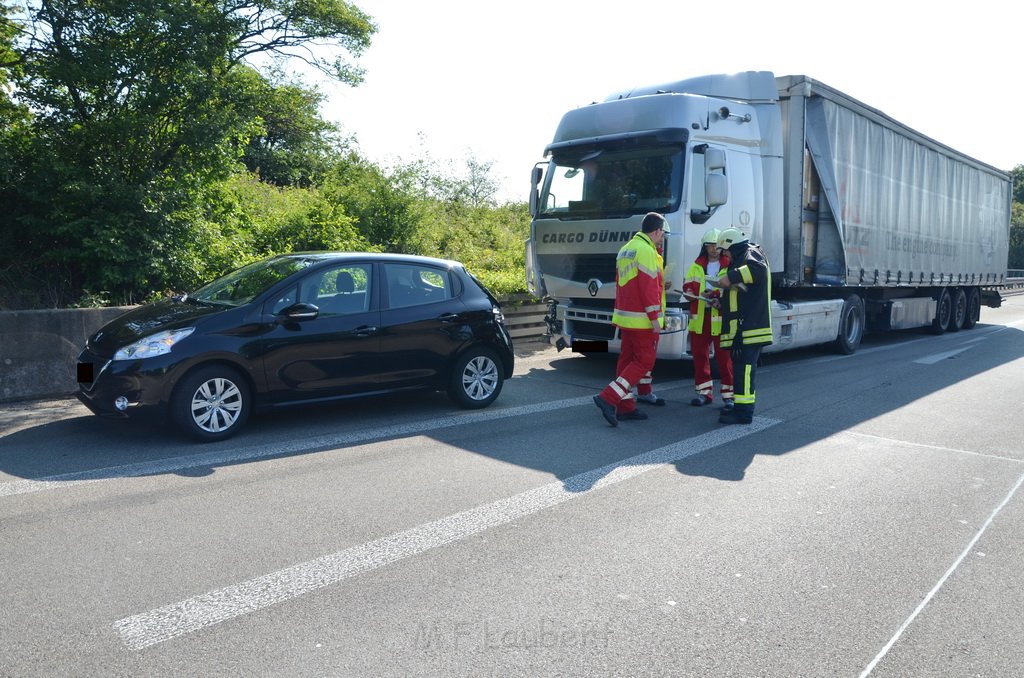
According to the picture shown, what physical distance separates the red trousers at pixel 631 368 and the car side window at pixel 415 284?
1.83 meters

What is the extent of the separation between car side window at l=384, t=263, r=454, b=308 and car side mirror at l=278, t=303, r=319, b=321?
33.5 inches

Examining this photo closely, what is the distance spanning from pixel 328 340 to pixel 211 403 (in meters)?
1.12

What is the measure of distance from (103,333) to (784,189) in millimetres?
8693

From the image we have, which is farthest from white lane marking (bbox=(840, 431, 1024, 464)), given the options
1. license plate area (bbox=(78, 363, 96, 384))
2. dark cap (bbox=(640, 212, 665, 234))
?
license plate area (bbox=(78, 363, 96, 384))

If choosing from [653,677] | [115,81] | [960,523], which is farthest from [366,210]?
[653,677]

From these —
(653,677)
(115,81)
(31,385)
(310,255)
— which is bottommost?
(653,677)

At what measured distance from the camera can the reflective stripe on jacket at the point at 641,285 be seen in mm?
7414

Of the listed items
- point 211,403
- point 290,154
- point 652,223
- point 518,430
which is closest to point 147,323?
point 211,403

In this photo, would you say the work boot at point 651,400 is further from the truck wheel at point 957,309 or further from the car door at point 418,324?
the truck wheel at point 957,309

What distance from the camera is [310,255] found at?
297 inches

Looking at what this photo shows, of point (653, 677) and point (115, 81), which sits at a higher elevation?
point (115, 81)

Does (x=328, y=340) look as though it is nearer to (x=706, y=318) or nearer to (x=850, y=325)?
(x=706, y=318)

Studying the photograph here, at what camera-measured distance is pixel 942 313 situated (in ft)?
58.6

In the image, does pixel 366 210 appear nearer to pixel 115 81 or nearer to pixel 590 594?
pixel 115 81
